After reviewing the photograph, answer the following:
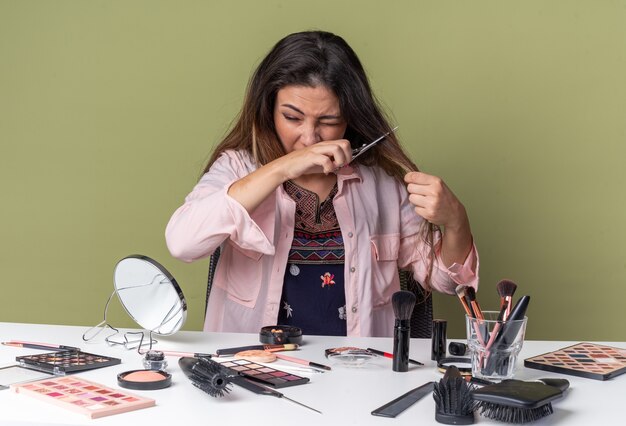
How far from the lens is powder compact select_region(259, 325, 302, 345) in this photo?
145 centimetres

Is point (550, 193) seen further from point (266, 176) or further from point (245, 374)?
point (245, 374)

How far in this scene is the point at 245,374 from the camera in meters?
1.20

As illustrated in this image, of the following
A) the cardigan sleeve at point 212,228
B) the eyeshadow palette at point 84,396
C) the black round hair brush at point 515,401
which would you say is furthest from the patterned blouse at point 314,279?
the black round hair brush at point 515,401

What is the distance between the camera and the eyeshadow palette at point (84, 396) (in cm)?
103

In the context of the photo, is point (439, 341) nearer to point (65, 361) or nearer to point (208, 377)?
point (208, 377)

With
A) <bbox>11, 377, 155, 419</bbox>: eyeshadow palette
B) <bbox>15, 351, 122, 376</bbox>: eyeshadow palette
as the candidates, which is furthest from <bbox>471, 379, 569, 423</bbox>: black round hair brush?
<bbox>15, 351, 122, 376</bbox>: eyeshadow palette

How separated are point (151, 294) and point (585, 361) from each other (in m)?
0.77

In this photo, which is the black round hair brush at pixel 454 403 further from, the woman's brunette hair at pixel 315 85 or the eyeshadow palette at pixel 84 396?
the woman's brunette hair at pixel 315 85

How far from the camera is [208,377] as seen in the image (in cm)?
111

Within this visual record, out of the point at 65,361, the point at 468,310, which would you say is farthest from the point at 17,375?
the point at 468,310

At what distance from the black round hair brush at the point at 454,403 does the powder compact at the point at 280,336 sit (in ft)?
1.48

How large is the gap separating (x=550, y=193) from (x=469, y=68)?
1.42ft

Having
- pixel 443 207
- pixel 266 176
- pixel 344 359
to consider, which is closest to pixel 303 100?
pixel 266 176

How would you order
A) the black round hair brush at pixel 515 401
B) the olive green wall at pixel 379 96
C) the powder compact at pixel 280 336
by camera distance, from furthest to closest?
the olive green wall at pixel 379 96 → the powder compact at pixel 280 336 → the black round hair brush at pixel 515 401
